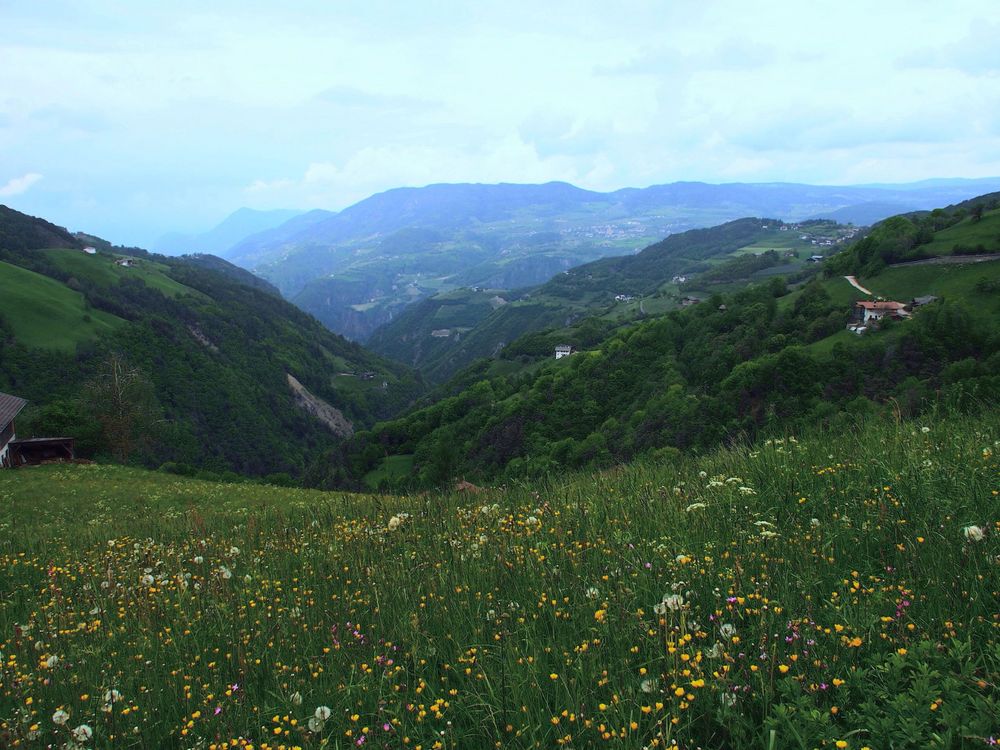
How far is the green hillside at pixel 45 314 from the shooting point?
128250 millimetres

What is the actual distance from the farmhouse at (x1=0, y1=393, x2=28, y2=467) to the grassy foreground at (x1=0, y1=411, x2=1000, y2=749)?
45369 millimetres

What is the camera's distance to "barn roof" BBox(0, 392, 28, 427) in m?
40.9

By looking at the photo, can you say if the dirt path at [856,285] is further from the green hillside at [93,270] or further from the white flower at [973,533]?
the green hillside at [93,270]

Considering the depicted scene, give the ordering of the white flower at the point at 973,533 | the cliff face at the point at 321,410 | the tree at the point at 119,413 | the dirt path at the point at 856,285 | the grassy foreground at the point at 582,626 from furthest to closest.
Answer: the cliff face at the point at 321,410
the dirt path at the point at 856,285
the tree at the point at 119,413
the white flower at the point at 973,533
the grassy foreground at the point at 582,626

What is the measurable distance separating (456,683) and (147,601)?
12.0ft

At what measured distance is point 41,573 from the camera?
25.5ft

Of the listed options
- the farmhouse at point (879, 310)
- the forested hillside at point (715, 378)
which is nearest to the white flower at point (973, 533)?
the forested hillside at point (715, 378)

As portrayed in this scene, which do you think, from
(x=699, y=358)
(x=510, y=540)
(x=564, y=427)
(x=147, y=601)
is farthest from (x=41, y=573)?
(x=699, y=358)

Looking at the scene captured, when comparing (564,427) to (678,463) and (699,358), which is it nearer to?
(699,358)

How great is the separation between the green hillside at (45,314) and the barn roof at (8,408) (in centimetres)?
10201

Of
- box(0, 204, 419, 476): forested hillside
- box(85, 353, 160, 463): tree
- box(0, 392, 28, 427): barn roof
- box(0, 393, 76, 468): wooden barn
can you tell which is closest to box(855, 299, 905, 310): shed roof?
box(85, 353, 160, 463): tree

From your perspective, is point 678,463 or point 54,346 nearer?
point 678,463

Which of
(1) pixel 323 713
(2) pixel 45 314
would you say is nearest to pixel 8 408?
(1) pixel 323 713

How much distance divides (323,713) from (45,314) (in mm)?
173009
